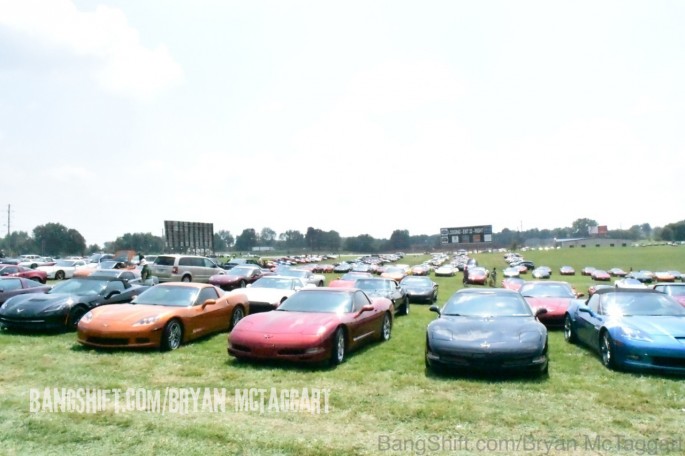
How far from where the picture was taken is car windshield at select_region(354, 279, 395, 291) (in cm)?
1566

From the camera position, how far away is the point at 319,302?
9.50 meters

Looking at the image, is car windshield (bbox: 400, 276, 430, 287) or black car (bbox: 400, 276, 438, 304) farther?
car windshield (bbox: 400, 276, 430, 287)

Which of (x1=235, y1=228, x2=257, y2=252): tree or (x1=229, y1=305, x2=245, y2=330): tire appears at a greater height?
(x1=235, y1=228, x2=257, y2=252): tree

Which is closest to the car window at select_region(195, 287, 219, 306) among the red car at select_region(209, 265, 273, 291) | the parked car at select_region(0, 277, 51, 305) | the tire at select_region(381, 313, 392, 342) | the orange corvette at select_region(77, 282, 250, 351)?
the orange corvette at select_region(77, 282, 250, 351)

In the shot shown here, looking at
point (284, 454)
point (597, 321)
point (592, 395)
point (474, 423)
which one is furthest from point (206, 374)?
point (597, 321)

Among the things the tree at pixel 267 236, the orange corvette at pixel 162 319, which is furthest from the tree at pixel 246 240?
the orange corvette at pixel 162 319

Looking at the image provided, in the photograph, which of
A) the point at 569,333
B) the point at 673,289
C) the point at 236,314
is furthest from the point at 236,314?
the point at 673,289

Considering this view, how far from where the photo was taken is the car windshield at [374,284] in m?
15.7

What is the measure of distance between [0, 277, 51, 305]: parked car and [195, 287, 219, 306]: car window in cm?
592

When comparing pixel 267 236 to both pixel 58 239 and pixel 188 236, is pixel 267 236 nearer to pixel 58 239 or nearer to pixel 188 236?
pixel 58 239

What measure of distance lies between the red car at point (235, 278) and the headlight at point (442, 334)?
13.2m

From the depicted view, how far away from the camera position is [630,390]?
6637 millimetres

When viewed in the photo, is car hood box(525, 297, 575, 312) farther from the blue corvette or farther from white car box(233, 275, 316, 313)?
white car box(233, 275, 316, 313)

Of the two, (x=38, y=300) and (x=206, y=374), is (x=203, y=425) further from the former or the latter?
(x=38, y=300)
